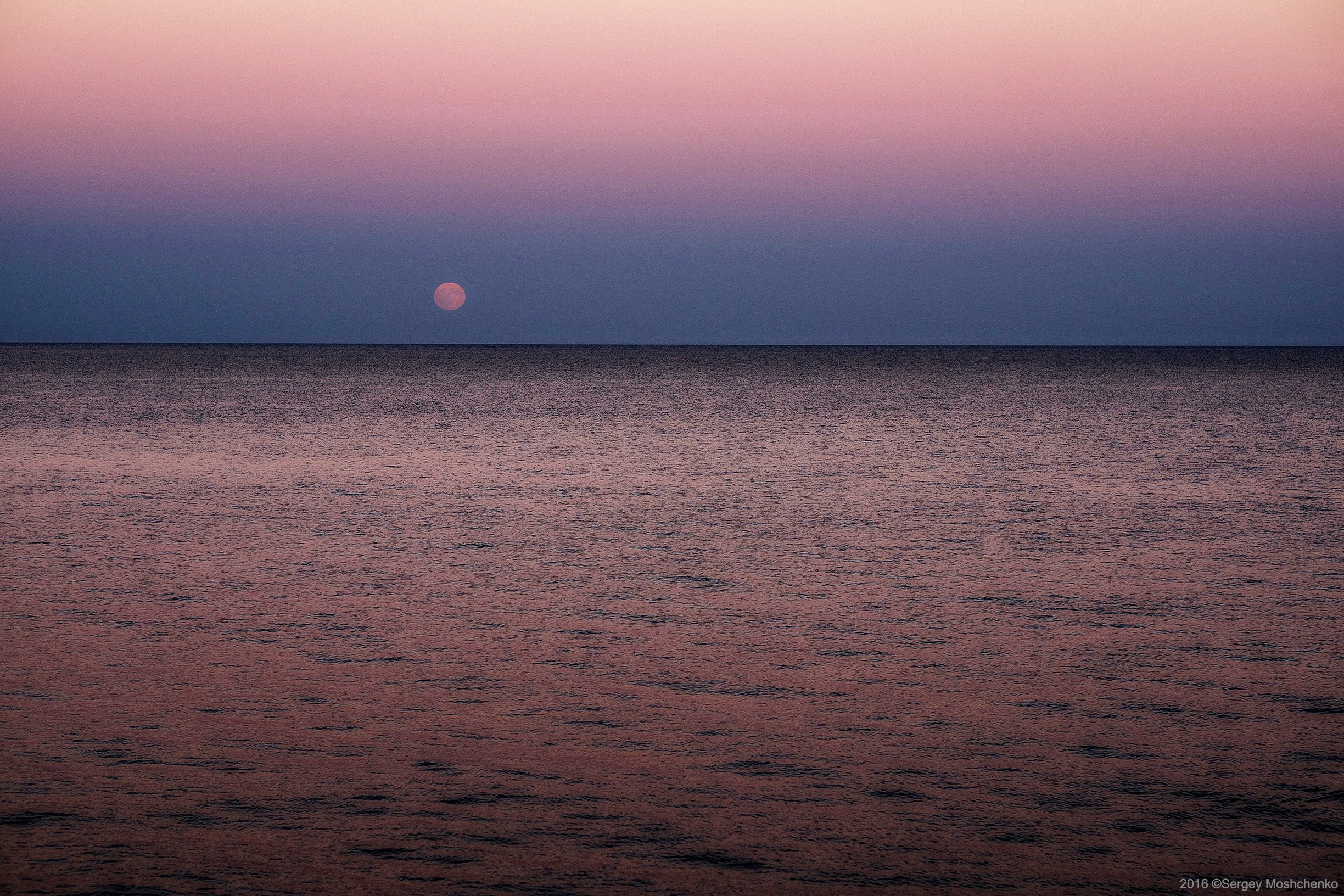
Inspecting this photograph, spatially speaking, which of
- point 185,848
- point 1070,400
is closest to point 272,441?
point 185,848

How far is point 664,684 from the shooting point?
7.40 meters

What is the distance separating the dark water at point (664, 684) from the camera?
4.96 metres

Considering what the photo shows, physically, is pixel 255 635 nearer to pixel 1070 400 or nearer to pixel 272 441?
pixel 272 441

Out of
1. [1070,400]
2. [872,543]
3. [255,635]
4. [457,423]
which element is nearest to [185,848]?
[255,635]

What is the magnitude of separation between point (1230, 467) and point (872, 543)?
12.8 metres

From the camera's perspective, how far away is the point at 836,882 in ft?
15.4

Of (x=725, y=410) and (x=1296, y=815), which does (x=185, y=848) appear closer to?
(x=1296, y=815)

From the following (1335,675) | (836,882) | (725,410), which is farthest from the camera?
(725,410)

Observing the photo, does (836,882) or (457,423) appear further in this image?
(457,423)

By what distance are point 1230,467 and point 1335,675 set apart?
16.1 metres

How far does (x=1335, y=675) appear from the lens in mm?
7633

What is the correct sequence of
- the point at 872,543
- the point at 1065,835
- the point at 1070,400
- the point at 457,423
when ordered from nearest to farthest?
1. the point at 1065,835
2. the point at 872,543
3. the point at 457,423
4. the point at 1070,400

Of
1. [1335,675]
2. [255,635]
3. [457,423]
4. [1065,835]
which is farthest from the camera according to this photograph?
[457,423]

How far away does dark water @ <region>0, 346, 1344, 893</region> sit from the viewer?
16.3 feet
